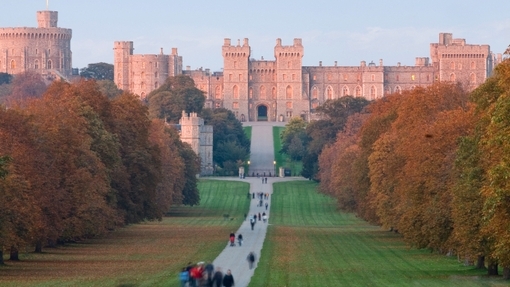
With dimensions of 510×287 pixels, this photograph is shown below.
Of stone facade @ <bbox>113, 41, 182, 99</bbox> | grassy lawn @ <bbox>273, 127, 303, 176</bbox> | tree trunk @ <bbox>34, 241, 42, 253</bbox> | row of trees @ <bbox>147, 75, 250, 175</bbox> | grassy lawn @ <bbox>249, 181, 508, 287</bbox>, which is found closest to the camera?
grassy lawn @ <bbox>249, 181, 508, 287</bbox>

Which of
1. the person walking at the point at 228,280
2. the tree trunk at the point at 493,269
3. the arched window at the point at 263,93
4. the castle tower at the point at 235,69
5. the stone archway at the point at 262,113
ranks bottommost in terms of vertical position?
the tree trunk at the point at 493,269

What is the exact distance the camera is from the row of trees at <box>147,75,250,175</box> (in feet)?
394

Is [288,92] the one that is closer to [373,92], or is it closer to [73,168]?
[373,92]

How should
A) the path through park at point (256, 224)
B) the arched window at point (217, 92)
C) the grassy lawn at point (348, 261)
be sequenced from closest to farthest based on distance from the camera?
the grassy lawn at point (348, 261) → the path through park at point (256, 224) → the arched window at point (217, 92)

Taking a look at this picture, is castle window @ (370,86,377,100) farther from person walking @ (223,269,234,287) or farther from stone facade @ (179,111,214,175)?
person walking @ (223,269,234,287)

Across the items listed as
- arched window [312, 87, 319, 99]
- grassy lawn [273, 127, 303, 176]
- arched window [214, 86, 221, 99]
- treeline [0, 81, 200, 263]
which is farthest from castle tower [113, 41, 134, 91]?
treeline [0, 81, 200, 263]

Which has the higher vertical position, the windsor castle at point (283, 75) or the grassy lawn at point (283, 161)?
the windsor castle at point (283, 75)

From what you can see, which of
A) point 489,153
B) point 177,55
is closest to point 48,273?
point 489,153

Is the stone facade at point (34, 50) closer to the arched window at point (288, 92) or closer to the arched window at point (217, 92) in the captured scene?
the arched window at point (217, 92)

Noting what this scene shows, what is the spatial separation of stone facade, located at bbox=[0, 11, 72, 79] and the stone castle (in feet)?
32.6

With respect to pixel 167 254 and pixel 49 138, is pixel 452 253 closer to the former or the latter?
pixel 167 254

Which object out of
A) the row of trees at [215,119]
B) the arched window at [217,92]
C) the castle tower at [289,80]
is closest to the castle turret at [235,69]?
the castle tower at [289,80]

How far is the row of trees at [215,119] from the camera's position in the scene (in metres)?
120

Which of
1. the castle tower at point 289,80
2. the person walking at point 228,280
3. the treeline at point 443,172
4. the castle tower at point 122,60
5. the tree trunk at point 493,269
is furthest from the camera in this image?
the castle tower at point 122,60
